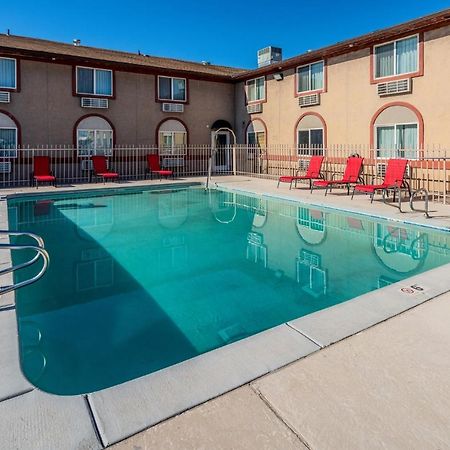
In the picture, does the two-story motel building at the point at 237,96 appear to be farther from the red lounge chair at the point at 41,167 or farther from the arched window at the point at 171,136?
the red lounge chair at the point at 41,167

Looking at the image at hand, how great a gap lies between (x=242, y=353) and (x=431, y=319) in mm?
1835

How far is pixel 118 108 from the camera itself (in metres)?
19.1

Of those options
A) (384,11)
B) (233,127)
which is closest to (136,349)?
(233,127)

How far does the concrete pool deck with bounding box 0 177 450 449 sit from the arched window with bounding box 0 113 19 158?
15097 mm

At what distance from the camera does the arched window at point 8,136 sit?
16.7m

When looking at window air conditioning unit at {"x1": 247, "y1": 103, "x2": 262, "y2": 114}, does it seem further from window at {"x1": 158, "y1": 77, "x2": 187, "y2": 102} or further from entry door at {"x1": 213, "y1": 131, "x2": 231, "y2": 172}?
window at {"x1": 158, "y1": 77, "x2": 187, "y2": 102}

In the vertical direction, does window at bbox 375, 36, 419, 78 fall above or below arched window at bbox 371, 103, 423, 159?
above

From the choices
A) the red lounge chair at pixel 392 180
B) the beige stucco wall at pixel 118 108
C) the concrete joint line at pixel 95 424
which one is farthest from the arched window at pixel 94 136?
the concrete joint line at pixel 95 424

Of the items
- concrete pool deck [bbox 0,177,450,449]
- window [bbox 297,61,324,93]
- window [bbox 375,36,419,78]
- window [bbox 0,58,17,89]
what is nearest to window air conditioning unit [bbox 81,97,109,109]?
window [bbox 0,58,17,89]

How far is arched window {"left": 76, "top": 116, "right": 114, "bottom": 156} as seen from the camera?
18.4 m

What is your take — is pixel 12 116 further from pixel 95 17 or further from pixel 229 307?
pixel 229 307

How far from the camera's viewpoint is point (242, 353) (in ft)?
10.8

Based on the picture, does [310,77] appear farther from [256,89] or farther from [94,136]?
[94,136]

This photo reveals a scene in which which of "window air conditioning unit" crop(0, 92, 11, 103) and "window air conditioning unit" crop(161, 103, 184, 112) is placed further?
"window air conditioning unit" crop(161, 103, 184, 112)
